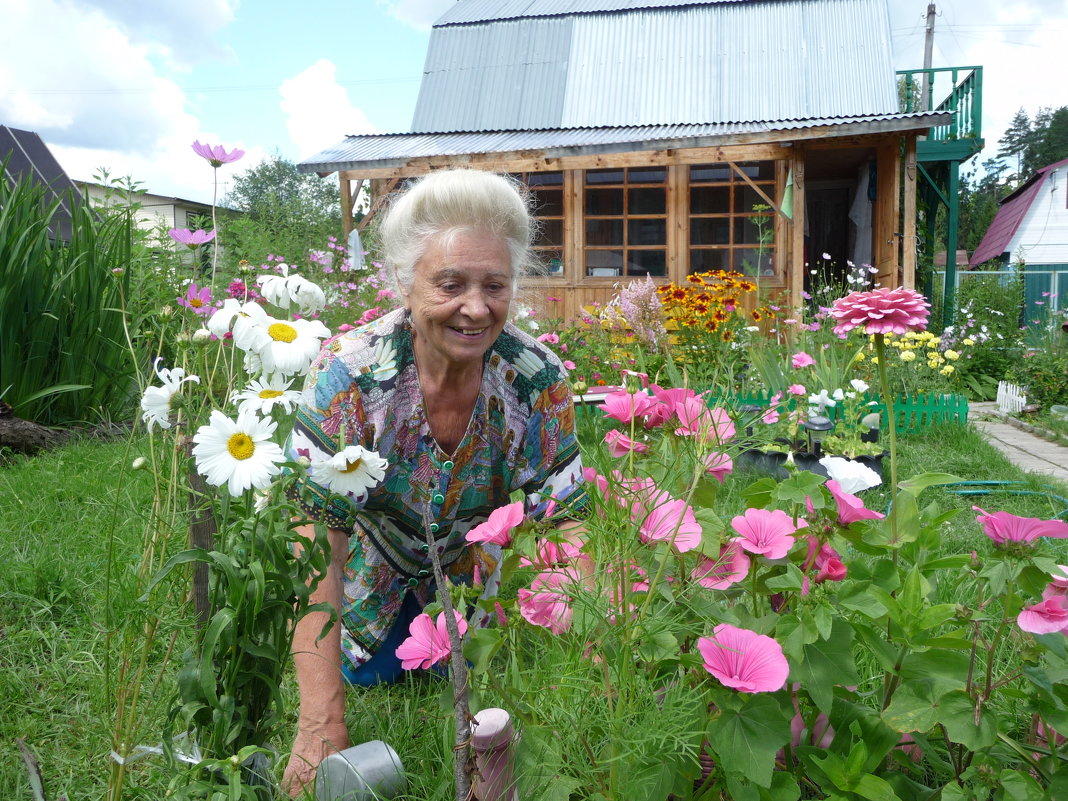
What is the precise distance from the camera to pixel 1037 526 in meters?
0.90

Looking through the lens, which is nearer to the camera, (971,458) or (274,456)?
(274,456)

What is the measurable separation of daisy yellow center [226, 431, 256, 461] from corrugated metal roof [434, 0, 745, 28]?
42.2 feet

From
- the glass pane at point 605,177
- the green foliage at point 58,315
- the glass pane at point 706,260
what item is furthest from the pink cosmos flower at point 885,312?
the glass pane at point 605,177

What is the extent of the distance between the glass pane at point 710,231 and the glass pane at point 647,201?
1.53ft

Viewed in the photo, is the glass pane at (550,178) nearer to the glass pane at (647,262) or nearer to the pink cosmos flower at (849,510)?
the glass pane at (647,262)

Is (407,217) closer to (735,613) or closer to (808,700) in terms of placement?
(735,613)

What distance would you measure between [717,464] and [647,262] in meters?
9.46

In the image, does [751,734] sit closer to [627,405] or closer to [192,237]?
[627,405]

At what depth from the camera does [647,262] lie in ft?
33.5

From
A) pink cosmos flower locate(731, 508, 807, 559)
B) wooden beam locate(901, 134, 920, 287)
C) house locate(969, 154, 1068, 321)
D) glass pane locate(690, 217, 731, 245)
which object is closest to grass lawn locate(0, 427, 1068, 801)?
pink cosmos flower locate(731, 508, 807, 559)

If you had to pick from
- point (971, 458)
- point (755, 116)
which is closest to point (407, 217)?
point (971, 458)

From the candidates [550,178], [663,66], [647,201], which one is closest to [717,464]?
[647,201]

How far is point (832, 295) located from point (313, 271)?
5227 millimetres

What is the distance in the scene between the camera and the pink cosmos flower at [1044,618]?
864 mm
